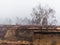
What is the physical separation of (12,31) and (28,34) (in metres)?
1.21

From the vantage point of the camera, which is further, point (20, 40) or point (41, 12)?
point (41, 12)

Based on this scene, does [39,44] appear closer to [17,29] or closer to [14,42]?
[14,42]

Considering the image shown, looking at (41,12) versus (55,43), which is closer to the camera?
(55,43)

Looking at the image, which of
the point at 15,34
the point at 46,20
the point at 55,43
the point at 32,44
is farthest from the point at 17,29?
the point at 46,20

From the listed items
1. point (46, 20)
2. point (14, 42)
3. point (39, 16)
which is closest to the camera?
point (14, 42)

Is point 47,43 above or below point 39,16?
below

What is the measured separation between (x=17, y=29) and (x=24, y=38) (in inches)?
36.7

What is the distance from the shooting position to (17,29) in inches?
401

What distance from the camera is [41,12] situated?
82.3 feet

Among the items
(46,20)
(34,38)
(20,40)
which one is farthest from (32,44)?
(46,20)

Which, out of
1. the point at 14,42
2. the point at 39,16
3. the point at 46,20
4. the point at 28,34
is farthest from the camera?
the point at 39,16

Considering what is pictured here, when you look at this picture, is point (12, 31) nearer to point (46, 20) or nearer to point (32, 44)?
point (32, 44)

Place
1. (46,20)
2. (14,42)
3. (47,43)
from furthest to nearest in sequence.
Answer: (46,20)
(14,42)
(47,43)

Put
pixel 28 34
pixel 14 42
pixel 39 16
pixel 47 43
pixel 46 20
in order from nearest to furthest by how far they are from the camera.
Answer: pixel 47 43, pixel 14 42, pixel 28 34, pixel 46 20, pixel 39 16
